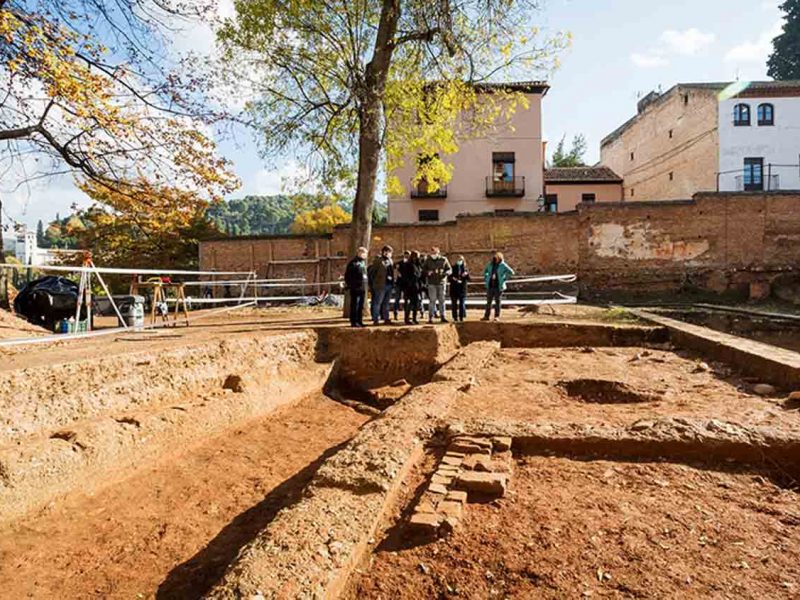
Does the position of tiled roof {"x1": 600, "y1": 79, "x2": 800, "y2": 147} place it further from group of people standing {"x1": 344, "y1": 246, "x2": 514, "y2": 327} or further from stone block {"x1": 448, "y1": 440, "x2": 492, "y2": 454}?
stone block {"x1": 448, "y1": 440, "x2": 492, "y2": 454}

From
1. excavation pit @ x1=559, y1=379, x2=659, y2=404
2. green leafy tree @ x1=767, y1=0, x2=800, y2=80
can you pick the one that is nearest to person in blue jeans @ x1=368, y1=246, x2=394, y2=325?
excavation pit @ x1=559, y1=379, x2=659, y2=404

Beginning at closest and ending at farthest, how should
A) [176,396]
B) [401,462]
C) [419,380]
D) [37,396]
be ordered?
[401,462]
[37,396]
[176,396]
[419,380]

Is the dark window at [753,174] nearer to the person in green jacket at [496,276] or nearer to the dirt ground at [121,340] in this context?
the dirt ground at [121,340]

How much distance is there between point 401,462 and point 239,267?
19.7 meters

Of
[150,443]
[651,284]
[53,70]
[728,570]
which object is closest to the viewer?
[728,570]

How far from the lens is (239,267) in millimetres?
22125

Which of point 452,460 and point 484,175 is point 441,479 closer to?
point 452,460

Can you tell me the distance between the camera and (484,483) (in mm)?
3482

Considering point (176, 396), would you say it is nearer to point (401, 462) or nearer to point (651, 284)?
point (401, 462)

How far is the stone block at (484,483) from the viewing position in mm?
3465

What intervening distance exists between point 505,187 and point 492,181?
819 mm

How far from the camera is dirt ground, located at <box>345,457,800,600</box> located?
8.25 ft

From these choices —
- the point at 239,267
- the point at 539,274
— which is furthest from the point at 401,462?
the point at 239,267

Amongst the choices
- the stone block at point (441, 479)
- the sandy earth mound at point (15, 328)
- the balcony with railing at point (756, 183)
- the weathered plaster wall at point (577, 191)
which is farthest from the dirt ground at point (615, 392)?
the weathered plaster wall at point (577, 191)
